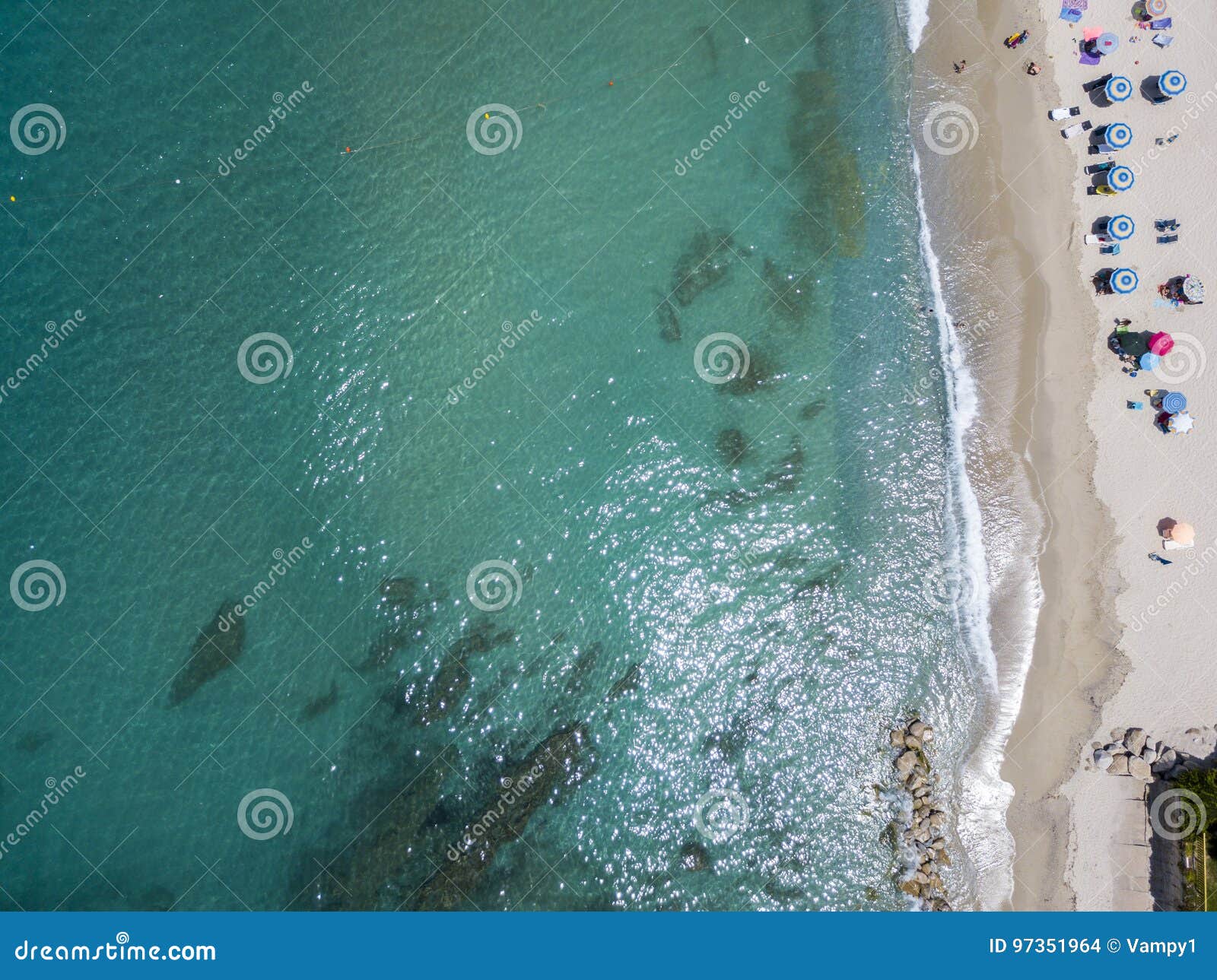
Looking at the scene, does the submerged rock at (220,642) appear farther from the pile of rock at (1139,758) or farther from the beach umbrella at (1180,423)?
the beach umbrella at (1180,423)

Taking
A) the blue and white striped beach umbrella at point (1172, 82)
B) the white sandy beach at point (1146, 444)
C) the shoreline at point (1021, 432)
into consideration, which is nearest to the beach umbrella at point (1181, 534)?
the white sandy beach at point (1146, 444)

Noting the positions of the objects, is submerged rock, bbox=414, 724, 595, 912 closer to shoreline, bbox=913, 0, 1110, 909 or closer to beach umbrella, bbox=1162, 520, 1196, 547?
shoreline, bbox=913, 0, 1110, 909

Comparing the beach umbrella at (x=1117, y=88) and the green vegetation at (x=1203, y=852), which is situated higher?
the beach umbrella at (x=1117, y=88)

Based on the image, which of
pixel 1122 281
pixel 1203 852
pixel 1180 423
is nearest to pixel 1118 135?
pixel 1122 281

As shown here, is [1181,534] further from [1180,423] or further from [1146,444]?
[1180,423]

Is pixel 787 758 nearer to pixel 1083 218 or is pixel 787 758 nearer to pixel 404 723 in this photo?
pixel 404 723

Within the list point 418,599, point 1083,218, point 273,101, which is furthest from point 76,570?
point 1083,218

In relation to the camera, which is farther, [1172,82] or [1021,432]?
[1021,432]
